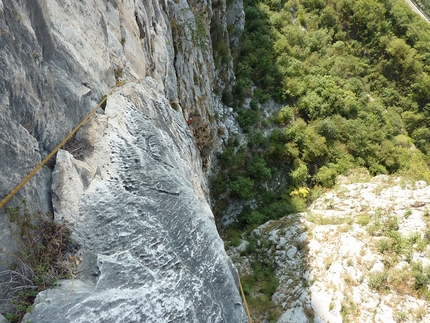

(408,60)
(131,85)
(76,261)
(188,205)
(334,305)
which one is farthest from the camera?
(408,60)

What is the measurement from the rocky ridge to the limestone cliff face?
5.90 m

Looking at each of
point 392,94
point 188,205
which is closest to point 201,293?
point 188,205

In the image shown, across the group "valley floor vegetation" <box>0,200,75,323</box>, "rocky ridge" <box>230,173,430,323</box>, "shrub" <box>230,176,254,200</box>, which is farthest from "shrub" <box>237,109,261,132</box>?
"valley floor vegetation" <box>0,200,75,323</box>

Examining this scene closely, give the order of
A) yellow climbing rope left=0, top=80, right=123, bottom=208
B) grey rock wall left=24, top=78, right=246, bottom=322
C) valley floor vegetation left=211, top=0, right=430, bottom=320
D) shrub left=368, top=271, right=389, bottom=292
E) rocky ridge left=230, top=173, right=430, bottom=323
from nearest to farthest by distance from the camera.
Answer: yellow climbing rope left=0, top=80, right=123, bottom=208 → grey rock wall left=24, top=78, right=246, bottom=322 → rocky ridge left=230, top=173, right=430, bottom=323 → shrub left=368, top=271, right=389, bottom=292 → valley floor vegetation left=211, top=0, right=430, bottom=320

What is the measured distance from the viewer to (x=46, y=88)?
4105 millimetres

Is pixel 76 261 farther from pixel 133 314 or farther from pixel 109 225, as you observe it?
pixel 133 314

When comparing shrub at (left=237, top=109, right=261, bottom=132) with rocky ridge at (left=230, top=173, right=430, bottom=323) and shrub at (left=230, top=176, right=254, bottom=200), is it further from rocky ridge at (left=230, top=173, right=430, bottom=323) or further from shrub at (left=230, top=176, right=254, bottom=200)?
rocky ridge at (left=230, top=173, right=430, bottom=323)

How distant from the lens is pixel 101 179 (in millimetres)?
4434

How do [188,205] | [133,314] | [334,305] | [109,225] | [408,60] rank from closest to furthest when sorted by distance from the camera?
[133,314], [109,225], [188,205], [334,305], [408,60]

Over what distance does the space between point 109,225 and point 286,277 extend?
8.06 meters

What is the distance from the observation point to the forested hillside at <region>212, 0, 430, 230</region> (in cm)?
1552

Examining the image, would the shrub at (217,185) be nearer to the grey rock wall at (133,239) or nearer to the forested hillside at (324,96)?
the forested hillside at (324,96)

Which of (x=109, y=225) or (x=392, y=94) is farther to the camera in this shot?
(x=392, y=94)

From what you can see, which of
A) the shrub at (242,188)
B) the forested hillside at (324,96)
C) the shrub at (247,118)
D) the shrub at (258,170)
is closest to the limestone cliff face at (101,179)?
the shrub at (242,188)
